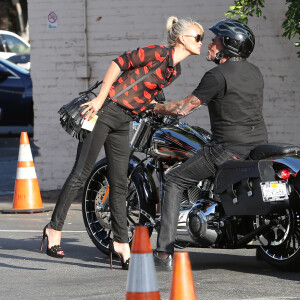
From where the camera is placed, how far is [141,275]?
4965mm

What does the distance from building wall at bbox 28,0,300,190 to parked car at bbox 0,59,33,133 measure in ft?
23.1

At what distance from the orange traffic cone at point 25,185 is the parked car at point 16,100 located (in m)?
9.21

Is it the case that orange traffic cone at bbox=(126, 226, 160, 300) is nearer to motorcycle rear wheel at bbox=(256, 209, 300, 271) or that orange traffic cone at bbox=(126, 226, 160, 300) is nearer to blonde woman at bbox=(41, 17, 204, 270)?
motorcycle rear wheel at bbox=(256, 209, 300, 271)

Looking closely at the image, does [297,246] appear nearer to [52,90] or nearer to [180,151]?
[180,151]

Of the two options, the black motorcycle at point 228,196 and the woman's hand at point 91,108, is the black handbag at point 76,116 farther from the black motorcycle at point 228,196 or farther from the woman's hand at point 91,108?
the black motorcycle at point 228,196

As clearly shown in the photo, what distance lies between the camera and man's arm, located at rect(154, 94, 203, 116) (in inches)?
290

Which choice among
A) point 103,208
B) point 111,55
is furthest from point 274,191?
point 111,55

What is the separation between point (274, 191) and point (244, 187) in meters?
0.27

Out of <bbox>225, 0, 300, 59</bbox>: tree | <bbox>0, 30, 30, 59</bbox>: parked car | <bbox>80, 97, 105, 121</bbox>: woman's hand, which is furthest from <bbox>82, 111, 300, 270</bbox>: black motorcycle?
<bbox>0, 30, 30, 59</bbox>: parked car

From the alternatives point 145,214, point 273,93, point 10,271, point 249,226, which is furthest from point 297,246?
point 273,93

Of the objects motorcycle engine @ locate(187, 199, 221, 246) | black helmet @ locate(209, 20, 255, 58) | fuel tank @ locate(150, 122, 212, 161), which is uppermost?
black helmet @ locate(209, 20, 255, 58)

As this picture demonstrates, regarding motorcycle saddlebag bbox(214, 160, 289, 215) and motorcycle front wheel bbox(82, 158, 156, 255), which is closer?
motorcycle saddlebag bbox(214, 160, 289, 215)

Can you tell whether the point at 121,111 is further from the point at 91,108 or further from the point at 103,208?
the point at 103,208

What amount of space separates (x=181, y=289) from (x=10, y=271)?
10.5ft
